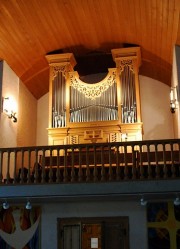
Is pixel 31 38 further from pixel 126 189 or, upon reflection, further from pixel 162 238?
pixel 162 238

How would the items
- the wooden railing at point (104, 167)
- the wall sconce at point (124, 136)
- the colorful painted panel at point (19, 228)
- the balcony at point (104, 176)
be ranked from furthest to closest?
1. the wall sconce at point (124, 136)
2. the colorful painted panel at point (19, 228)
3. the wooden railing at point (104, 167)
4. the balcony at point (104, 176)

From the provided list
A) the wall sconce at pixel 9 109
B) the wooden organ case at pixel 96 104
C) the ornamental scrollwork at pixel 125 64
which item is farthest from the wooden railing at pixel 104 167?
the ornamental scrollwork at pixel 125 64

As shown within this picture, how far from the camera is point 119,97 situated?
11.8 m

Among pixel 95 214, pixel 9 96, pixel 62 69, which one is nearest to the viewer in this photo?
pixel 95 214

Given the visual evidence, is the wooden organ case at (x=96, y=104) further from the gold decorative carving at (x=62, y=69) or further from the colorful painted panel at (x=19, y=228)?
the colorful painted panel at (x=19, y=228)

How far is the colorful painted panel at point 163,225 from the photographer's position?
364 inches

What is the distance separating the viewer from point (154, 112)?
1313 centimetres

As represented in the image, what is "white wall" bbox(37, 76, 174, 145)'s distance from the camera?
1297 cm

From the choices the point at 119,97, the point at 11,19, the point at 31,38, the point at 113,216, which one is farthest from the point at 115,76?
the point at 113,216

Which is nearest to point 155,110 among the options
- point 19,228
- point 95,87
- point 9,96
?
point 95,87

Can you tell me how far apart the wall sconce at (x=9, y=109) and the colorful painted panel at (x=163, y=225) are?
14.4 feet

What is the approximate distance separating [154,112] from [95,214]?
4.77 m

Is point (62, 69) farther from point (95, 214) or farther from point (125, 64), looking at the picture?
point (95, 214)

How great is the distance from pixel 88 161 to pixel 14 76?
4.42 meters
